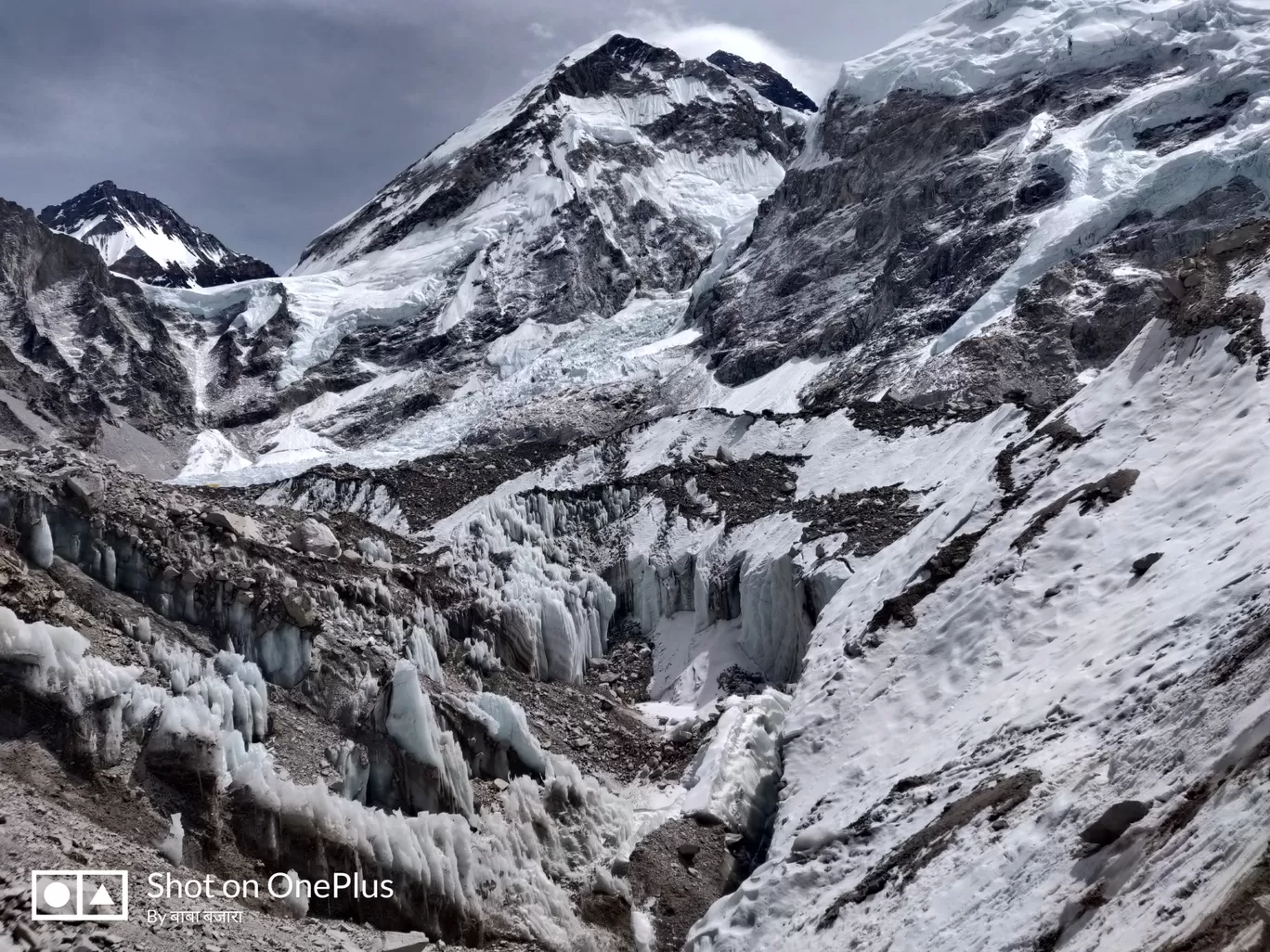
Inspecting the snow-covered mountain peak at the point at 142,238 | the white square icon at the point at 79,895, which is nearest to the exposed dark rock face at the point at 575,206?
the snow-covered mountain peak at the point at 142,238

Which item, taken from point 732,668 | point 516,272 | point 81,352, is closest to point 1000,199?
point 516,272

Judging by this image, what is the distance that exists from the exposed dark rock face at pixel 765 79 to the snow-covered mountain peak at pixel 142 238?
8054 cm

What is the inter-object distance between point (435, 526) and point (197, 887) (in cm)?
2127

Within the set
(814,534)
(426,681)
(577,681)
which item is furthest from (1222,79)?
(426,681)

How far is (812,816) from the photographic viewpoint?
1452cm

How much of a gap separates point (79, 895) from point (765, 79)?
Answer: 177m

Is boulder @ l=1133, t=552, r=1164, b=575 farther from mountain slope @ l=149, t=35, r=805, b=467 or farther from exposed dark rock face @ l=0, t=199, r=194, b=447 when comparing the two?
exposed dark rock face @ l=0, t=199, r=194, b=447

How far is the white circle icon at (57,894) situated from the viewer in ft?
36.2

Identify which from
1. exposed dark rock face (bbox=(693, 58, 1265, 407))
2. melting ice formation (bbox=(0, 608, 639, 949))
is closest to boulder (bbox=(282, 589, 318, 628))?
melting ice formation (bbox=(0, 608, 639, 949))

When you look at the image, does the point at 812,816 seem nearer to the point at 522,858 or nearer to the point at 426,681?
the point at 522,858

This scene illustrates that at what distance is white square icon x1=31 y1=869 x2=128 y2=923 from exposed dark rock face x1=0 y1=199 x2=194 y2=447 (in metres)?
82.7

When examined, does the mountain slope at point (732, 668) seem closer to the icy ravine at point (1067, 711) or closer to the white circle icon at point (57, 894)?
the icy ravine at point (1067, 711)

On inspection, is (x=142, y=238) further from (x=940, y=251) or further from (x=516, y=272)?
(x=940, y=251)

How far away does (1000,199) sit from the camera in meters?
75.1
